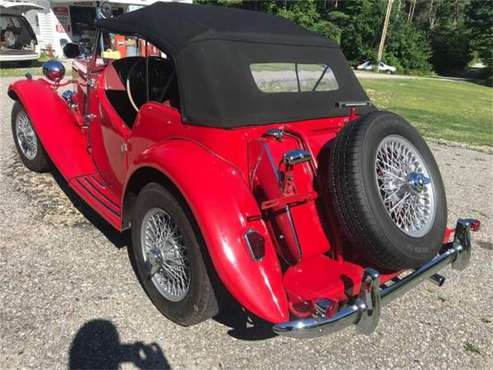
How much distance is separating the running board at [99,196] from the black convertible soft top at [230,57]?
1.09 meters

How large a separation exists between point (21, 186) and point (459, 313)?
4486 millimetres

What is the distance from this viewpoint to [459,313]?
3.15 m

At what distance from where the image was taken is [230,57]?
9.34ft

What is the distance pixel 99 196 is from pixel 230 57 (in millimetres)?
1648

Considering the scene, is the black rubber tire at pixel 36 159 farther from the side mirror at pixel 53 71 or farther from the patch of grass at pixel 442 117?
the patch of grass at pixel 442 117

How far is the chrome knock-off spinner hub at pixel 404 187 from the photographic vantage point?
8.29ft

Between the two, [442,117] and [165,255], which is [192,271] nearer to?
[165,255]

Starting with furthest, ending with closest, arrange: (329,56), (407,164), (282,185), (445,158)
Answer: (445,158)
(329,56)
(407,164)
(282,185)

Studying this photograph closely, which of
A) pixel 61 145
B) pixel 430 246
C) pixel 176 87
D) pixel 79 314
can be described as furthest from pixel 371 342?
pixel 61 145

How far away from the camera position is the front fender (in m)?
2.23

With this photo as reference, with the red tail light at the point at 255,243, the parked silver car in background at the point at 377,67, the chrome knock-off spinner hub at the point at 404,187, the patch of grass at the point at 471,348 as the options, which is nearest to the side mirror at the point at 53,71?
the red tail light at the point at 255,243

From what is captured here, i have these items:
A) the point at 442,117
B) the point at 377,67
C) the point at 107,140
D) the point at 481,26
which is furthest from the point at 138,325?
the point at 481,26

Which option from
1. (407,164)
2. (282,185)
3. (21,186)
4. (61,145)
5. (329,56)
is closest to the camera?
(282,185)

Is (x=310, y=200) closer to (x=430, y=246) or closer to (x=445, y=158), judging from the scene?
(x=430, y=246)
